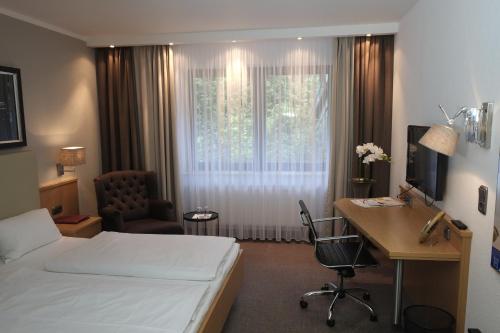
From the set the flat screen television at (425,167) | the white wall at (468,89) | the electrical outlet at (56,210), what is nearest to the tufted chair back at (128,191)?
the electrical outlet at (56,210)

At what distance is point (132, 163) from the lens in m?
5.00

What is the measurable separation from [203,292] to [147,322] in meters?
0.45

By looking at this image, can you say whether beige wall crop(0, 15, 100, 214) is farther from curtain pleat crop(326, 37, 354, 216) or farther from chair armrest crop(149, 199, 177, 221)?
curtain pleat crop(326, 37, 354, 216)

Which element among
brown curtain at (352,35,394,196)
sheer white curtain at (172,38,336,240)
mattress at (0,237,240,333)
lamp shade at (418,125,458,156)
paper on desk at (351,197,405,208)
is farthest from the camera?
sheer white curtain at (172,38,336,240)

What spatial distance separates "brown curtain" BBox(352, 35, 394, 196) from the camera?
436 centimetres

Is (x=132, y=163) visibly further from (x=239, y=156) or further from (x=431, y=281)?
(x=431, y=281)

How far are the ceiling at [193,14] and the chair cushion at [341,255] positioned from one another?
2.22 m

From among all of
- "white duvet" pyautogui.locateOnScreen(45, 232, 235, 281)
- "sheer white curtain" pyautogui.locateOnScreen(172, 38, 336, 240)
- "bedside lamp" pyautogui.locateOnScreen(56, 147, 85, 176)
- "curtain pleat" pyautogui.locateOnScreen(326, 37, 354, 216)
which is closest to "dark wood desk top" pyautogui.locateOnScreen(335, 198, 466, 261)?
"curtain pleat" pyautogui.locateOnScreen(326, 37, 354, 216)

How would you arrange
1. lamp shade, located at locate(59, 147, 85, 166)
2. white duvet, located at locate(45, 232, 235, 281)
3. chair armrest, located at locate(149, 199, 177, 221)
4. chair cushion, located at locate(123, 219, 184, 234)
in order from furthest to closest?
1. chair armrest, located at locate(149, 199, 177, 221)
2. chair cushion, located at locate(123, 219, 184, 234)
3. lamp shade, located at locate(59, 147, 85, 166)
4. white duvet, located at locate(45, 232, 235, 281)

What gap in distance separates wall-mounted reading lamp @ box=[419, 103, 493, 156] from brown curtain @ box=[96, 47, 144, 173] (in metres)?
3.68

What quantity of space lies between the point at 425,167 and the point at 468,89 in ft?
2.52

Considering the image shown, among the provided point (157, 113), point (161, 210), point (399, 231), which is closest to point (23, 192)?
point (161, 210)

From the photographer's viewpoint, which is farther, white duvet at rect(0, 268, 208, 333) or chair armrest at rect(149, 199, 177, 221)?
chair armrest at rect(149, 199, 177, 221)

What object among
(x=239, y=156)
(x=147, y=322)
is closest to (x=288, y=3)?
(x=239, y=156)
